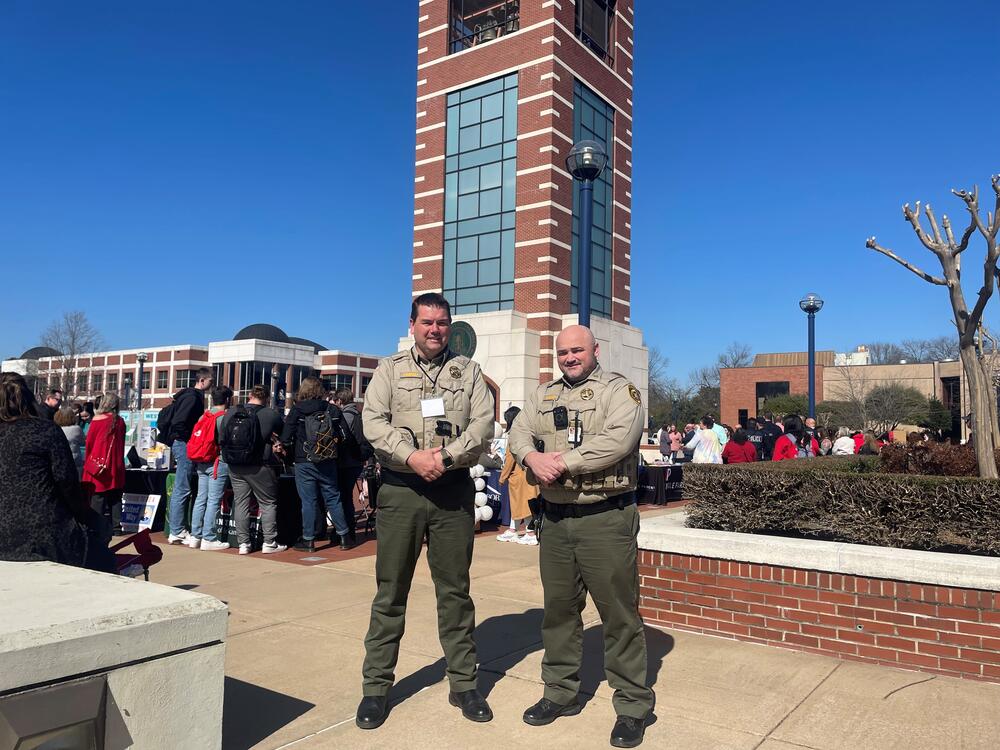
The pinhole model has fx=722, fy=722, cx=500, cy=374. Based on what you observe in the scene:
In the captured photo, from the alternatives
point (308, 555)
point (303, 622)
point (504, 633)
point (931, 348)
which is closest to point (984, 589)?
point (504, 633)

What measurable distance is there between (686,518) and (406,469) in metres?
3.03

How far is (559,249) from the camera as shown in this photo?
2931 cm

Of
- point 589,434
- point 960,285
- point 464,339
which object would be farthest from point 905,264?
point 464,339

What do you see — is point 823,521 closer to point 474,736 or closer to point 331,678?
point 474,736

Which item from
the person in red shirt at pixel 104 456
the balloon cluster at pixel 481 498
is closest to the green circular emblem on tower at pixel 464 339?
the balloon cluster at pixel 481 498

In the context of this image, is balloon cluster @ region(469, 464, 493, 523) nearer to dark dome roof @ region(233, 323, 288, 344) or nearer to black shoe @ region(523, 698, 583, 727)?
black shoe @ region(523, 698, 583, 727)

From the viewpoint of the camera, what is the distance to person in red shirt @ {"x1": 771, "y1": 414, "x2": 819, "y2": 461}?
14.0 meters

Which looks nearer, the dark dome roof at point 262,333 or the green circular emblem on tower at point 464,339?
the green circular emblem on tower at point 464,339

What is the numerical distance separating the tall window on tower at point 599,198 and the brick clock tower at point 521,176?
0.08 metres

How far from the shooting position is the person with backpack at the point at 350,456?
873 cm

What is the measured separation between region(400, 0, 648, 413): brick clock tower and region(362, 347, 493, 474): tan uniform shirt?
76.6ft

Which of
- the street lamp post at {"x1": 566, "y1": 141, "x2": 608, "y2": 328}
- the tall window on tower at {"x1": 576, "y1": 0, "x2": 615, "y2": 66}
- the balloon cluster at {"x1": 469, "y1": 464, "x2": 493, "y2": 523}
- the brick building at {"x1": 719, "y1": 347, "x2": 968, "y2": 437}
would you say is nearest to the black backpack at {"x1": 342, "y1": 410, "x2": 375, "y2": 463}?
the balloon cluster at {"x1": 469, "y1": 464, "x2": 493, "y2": 523}

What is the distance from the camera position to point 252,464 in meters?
8.37

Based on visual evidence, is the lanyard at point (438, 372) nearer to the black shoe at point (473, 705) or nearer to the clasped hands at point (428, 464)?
the clasped hands at point (428, 464)
